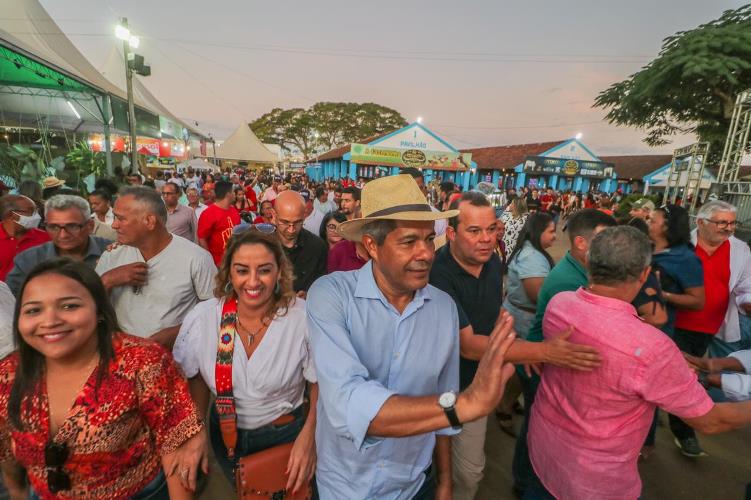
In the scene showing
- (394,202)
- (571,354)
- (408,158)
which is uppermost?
A: (408,158)

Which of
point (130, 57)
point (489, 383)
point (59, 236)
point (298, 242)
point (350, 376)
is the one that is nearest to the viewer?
point (489, 383)

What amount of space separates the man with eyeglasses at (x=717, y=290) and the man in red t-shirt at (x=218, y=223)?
5.17 meters

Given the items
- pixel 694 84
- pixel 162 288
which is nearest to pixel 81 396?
pixel 162 288

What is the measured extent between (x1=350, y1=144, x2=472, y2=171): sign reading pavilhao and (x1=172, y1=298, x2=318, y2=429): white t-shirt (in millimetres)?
22294

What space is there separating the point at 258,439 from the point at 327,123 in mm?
46470

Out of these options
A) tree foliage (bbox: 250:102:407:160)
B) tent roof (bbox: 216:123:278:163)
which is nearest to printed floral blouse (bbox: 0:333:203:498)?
tent roof (bbox: 216:123:278:163)

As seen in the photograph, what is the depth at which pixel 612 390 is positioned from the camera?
1490 mm

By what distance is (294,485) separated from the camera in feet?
5.78

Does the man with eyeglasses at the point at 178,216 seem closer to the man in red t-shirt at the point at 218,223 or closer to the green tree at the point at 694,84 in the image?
the man in red t-shirt at the point at 218,223

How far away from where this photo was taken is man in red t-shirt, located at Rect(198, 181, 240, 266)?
4828 millimetres

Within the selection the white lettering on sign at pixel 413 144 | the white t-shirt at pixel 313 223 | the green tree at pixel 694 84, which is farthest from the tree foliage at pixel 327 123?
the white t-shirt at pixel 313 223

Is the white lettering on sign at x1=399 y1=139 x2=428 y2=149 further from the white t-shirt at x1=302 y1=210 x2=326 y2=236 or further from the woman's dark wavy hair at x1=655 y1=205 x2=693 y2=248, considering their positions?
the woman's dark wavy hair at x1=655 y1=205 x2=693 y2=248

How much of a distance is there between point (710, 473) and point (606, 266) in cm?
294

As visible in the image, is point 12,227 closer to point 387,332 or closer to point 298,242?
point 298,242
